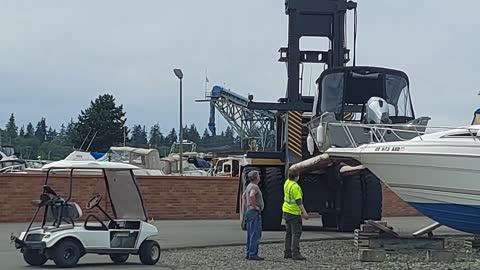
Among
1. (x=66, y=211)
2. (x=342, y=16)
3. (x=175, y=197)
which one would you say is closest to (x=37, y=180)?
(x=175, y=197)

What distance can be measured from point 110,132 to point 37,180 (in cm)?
4041

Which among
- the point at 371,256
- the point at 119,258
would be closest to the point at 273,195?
the point at 371,256

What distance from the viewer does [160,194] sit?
1150 inches

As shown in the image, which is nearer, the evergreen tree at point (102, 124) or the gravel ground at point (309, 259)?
the gravel ground at point (309, 259)

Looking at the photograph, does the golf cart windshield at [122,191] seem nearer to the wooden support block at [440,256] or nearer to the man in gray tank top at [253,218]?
the man in gray tank top at [253,218]

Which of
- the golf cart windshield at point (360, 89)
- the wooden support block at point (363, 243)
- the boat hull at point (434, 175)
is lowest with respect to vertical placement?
the wooden support block at point (363, 243)

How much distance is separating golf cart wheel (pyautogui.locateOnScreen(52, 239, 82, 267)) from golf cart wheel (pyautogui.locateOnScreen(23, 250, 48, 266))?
0.39 m

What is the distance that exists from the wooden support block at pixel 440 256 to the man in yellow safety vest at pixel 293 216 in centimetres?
216

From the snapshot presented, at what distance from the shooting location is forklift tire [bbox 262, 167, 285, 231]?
2105 centimetres

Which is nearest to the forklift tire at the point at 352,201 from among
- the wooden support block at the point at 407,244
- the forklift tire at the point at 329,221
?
the forklift tire at the point at 329,221

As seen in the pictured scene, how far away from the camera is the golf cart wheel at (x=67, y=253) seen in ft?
45.6

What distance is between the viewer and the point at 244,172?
21.9 m

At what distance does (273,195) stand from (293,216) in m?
5.36

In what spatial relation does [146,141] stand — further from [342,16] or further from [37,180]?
[342,16]
